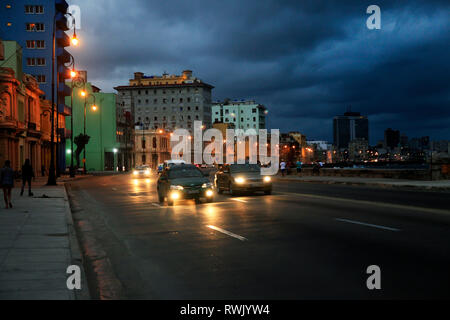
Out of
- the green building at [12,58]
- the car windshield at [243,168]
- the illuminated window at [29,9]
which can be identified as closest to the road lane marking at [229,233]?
the car windshield at [243,168]

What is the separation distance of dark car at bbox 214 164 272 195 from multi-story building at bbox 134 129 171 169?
4089 inches

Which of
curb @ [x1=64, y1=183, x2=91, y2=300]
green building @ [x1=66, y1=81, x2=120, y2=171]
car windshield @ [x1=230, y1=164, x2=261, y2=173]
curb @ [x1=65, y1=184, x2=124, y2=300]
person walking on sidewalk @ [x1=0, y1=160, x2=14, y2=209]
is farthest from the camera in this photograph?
green building @ [x1=66, y1=81, x2=120, y2=171]

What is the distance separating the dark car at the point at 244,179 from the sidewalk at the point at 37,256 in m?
9.42

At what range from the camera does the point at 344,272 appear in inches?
279

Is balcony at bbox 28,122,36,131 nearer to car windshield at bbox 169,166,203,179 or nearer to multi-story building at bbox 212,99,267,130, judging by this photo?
car windshield at bbox 169,166,203,179

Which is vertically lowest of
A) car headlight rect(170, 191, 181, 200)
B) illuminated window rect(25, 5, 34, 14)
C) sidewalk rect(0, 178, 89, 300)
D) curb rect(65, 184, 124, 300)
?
curb rect(65, 184, 124, 300)

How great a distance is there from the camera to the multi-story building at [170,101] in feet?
502

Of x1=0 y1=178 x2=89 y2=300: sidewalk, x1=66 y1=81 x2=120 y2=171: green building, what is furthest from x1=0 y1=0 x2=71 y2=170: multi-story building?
x1=0 y1=178 x2=89 y2=300: sidewalk

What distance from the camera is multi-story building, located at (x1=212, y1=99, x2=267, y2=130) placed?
7451 inches

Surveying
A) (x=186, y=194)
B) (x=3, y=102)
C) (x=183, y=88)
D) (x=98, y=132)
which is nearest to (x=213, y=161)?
(x=183, y=88)

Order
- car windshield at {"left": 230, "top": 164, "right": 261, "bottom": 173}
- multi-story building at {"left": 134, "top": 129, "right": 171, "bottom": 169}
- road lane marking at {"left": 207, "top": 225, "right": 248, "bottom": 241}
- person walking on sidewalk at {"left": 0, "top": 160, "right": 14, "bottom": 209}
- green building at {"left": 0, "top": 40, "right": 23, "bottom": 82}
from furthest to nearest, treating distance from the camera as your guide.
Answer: multi-story building at {"left": 134, "top": 129, "right": 171, "bottom": 169} < green building at {"left": 0, "top": 40, "right": 23, "bottom": 82} < car windshield at {"left": 230, "top": 164, "right": 261, "bottom": 173} < person walking on sidewalk at {"left": 0, "top": 160, "right": 14, "bottom": 209} < road lane marking at {"left": 207, "top": 225, "right": 248, "bottom": 241}

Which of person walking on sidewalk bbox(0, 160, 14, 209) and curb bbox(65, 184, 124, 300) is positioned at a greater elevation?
person walking on sidewalk bbox(0, 160, 14, 209)

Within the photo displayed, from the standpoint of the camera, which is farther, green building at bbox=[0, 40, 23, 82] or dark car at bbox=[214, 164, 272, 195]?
green building at bbox=[0, 40, 23, 82]
